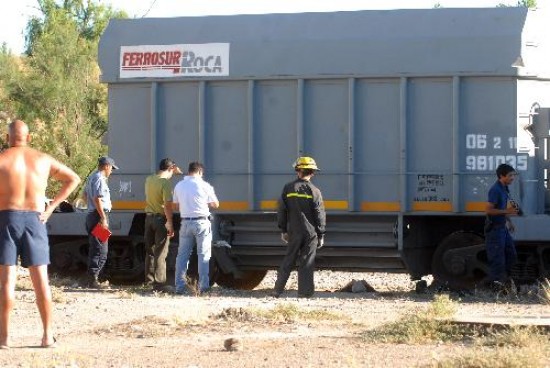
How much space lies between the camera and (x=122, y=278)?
17.7 m

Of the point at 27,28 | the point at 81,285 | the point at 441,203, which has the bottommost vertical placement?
the point at 81,285

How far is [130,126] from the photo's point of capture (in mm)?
17562

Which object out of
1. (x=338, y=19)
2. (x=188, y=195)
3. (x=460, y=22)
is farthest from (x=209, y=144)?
(x=460, y=22)

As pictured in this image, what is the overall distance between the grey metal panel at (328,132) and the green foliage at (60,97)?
1017 inches

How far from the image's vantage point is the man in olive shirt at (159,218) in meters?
16.6

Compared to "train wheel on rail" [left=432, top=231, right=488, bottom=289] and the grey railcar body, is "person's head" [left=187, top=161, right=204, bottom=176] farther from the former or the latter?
"train wheel on rail" [left=432, top=231, right=488, bottom=289]

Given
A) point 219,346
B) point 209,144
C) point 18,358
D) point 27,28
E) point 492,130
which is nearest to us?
point 18,358

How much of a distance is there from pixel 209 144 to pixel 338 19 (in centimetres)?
242

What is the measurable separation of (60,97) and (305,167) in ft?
98.0

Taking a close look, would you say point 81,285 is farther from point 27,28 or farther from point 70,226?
point 27,28

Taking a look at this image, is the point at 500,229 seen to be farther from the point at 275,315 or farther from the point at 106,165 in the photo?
the point at 106,165

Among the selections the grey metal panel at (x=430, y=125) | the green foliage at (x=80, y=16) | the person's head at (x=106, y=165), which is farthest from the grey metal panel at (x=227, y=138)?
the green foliage at (x=80, y=16)

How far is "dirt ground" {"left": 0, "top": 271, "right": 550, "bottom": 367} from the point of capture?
383 inches

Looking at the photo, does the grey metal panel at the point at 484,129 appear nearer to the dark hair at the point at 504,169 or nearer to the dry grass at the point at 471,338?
the dark hair at the point at 504,169
